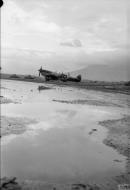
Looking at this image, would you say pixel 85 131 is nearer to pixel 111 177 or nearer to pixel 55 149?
pixel 55 149

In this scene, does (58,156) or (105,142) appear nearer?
(58,156)

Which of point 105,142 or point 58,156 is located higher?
point 58,156

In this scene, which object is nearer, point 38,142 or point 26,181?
point 26,181

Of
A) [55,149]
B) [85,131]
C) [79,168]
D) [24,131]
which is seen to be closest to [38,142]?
[55,149]

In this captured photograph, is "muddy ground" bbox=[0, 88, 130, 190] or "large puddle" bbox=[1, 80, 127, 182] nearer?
"muddy ground" bbox=[0, 88, 130, 190]

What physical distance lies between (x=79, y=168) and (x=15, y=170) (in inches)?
82.8

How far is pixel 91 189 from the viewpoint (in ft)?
21.7

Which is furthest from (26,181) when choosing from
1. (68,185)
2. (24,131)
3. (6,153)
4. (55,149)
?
(24,131)

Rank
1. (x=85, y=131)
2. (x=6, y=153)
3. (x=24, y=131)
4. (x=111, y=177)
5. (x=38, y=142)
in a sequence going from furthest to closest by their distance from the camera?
(x=85, y=131) → (x=24, y=131) → (x=38, y=142) → (x=6, y=153) → (x=111, y=177)

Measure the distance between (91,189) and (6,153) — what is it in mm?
3519

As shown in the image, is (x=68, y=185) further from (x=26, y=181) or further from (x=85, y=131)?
(x=85, y=131)

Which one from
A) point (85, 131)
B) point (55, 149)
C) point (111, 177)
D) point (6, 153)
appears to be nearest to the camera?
point (111, 177)

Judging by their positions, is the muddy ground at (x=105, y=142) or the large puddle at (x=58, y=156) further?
the large puddle at (x=58, y=156)

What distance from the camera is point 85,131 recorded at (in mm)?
13680
